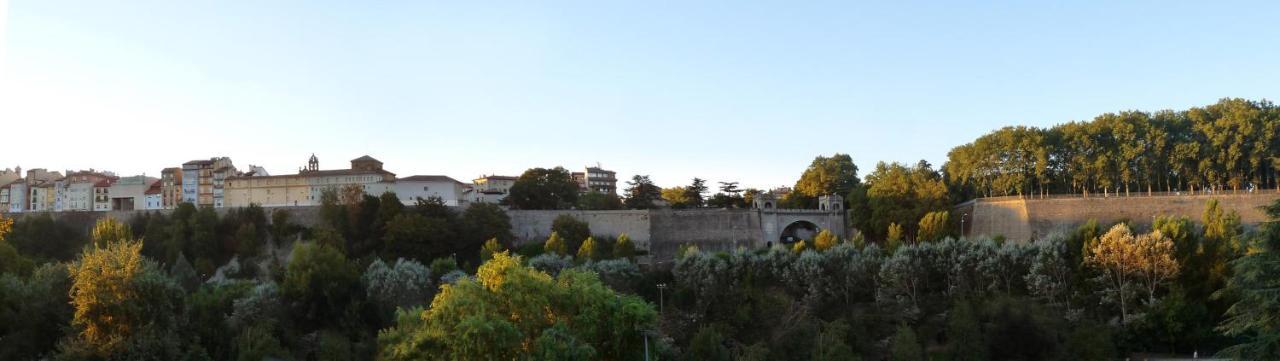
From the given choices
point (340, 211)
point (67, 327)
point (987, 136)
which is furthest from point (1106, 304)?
point (340, 211)

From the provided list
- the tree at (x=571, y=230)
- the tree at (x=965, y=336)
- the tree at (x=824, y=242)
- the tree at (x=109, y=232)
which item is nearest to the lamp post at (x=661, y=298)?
the tree at (x=824, y=242)

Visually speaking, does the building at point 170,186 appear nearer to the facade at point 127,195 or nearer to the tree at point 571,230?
the facade at point 127,195

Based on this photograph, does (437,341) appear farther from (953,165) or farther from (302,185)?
(302,185)

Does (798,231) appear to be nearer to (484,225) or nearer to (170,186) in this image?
(484,225)

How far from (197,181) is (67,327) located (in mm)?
46836

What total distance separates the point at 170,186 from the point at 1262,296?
220 feet

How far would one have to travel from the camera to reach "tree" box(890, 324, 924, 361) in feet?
98.0

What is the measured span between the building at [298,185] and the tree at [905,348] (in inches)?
1622

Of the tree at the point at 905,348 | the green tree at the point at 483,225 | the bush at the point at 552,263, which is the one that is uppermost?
the green tree at the point at 483,225

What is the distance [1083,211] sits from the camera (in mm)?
47531

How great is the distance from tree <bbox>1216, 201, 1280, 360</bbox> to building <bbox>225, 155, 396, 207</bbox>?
174ft

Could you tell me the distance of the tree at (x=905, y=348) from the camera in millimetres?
29859

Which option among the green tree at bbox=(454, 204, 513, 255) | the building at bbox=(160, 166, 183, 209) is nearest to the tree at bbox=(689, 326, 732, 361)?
the green tree at bbox=(454, 204, 513, 255)

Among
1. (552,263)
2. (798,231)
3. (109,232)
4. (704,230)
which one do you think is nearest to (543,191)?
(704,230)
